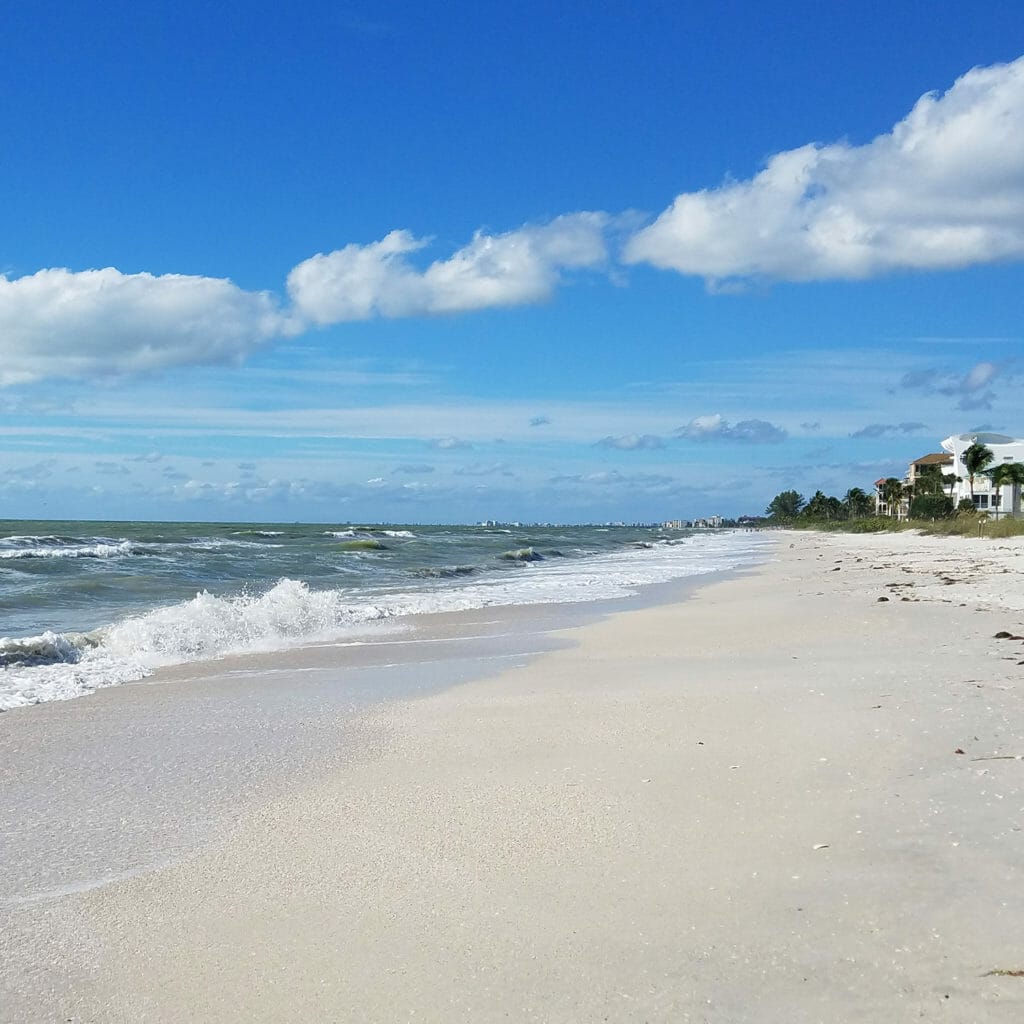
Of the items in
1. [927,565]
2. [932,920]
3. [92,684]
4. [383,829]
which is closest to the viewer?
[932,920]

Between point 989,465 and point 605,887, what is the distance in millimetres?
98371

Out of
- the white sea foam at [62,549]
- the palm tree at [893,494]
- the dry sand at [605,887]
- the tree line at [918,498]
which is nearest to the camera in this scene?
the dry sand at [605,887]

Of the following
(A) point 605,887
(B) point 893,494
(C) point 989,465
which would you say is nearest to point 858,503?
(B) point 893,494

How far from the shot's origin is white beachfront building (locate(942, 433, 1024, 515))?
273 feet

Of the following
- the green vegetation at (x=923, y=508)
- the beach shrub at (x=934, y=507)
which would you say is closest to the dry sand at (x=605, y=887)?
the green vegetation at (x=923, y=508)

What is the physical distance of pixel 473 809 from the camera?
518cm

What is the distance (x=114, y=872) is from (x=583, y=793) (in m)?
2.49

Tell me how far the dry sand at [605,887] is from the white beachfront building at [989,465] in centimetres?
8126

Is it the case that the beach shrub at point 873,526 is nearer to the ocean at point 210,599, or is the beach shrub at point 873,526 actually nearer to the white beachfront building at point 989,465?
the white beachfront building at point 989,465

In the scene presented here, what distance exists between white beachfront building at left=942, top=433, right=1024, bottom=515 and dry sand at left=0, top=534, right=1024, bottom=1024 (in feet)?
267

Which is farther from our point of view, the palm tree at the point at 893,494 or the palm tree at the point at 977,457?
the palm tree at the point at 893,494

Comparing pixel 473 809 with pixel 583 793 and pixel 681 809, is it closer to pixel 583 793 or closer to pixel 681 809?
pixel 583 793

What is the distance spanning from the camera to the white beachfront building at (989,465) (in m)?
83.2

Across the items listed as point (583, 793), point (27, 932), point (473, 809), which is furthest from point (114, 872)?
point (583, 793)
